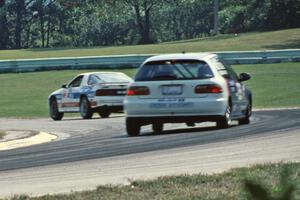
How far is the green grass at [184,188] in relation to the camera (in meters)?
7.66

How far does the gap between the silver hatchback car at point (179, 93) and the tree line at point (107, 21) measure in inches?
2364

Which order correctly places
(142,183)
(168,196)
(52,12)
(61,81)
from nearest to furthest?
(168,196), (142,183), (61,81), (52,12)

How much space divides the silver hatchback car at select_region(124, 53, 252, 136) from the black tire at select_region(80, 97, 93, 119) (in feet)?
32.4

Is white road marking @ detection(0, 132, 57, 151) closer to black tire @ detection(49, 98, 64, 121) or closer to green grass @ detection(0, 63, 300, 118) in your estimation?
black tire @ detection(49, 98, 64, 121)

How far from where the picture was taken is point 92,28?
310 ft

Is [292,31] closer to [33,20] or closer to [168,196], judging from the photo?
[33,20]

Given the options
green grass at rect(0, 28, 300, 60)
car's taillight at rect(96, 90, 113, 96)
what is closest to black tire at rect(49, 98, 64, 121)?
car's taillight at rect(96, 90, 113, 96)

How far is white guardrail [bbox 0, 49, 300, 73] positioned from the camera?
42347mm

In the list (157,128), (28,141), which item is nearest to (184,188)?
(28,141)

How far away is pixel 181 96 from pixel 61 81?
80.8 ft

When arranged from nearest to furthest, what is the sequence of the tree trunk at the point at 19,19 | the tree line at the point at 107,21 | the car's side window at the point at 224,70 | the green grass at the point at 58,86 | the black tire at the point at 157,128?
the car's side window at the point at 224,70 < the black tire at the point at 157,128 < the green grass at the point at 58,86 < the tree line at the point at 107,21 < the tree trunk at the point at 19,19

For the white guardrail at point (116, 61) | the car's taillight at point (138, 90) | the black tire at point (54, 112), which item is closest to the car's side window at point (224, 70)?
the car's taillight at point (138, 90)

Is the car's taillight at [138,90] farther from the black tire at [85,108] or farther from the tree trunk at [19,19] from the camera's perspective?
the tree trunk at [19,19]

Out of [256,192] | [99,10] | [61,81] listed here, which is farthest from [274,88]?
[99,10]
